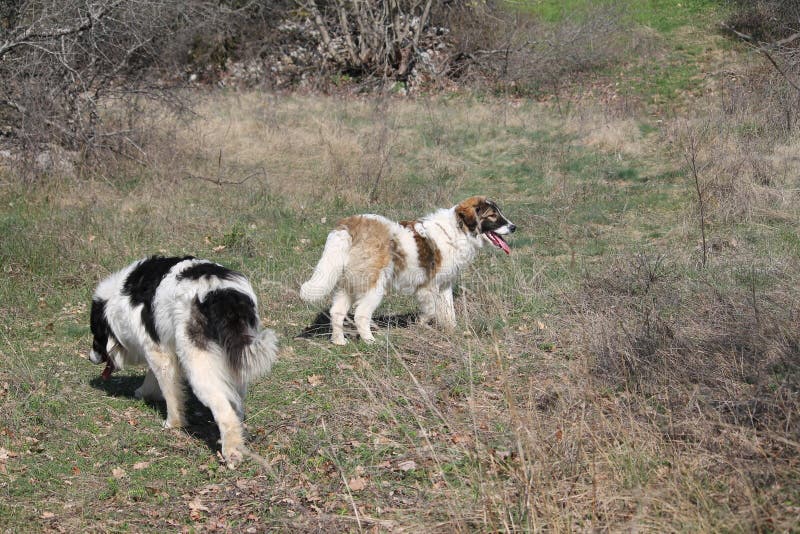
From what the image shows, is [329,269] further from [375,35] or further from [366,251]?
[375,35]

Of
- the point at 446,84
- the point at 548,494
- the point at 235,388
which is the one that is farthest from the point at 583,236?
the point at 446,84

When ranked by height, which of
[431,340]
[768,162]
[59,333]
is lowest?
[59,333]

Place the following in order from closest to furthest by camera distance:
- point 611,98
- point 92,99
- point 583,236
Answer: point 583,236
point 92,99
point 611,98

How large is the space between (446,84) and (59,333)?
17.3 m

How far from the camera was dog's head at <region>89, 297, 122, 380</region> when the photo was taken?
265 inches

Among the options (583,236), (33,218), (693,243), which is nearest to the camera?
(693,243)

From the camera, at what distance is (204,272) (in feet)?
19.6

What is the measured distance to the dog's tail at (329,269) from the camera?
7352 mm

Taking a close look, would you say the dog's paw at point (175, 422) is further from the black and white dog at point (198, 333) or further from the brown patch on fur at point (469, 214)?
the brown patch on fur at point (469, 214)

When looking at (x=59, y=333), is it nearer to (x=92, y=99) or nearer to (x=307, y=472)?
(x=307, y=472)

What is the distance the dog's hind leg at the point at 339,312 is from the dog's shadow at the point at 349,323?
0.10 metres

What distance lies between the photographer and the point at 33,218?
1186 centimetres

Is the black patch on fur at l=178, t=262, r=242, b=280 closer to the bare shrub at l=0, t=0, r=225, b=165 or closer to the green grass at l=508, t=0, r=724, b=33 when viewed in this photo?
the bare shrub at l=0, t=0, r=225, b=165

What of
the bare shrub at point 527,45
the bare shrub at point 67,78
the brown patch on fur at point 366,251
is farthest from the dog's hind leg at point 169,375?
the bare shrub at point 527,45
